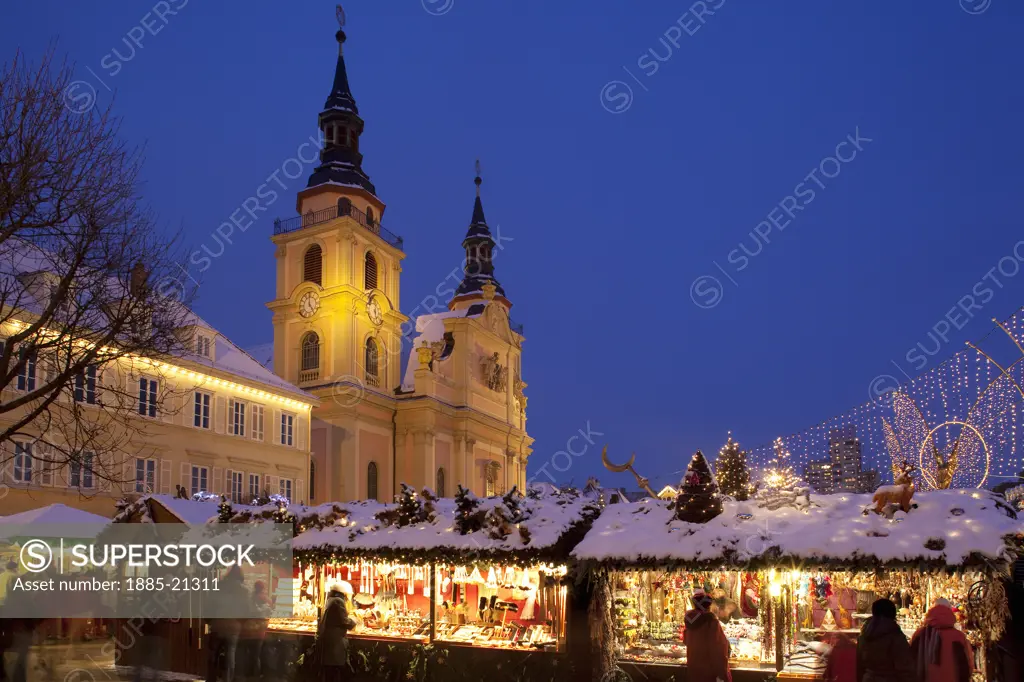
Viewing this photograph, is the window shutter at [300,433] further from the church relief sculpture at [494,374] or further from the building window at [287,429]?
the church relief sculpture at [494,374]

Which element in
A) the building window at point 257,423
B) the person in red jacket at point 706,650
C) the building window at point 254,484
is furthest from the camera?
the building window at point 257,423

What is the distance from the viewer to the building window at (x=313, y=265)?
49500mm

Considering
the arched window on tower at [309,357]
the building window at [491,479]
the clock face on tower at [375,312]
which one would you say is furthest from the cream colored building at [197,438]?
the building window at [491,479]

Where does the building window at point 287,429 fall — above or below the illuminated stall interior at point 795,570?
above

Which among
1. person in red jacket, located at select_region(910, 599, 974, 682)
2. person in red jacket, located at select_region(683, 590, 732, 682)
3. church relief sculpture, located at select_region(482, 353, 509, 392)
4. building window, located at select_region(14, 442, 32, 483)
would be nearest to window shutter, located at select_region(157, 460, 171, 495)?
building window, located at select_region(14, 442, 32, 483)

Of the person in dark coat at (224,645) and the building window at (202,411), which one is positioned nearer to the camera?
the person in dark coat at (224,645)

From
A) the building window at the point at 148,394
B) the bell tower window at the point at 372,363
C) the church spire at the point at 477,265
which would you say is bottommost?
the building window at the point at 148,394

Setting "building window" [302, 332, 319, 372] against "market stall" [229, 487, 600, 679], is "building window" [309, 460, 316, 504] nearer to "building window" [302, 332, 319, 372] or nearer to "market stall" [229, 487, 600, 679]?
"building window" [302, 332, 319, 372]

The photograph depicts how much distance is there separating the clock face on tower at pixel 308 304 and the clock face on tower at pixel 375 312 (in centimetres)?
274

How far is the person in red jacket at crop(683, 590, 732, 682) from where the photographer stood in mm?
10750

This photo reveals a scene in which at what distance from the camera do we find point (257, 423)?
117 ft

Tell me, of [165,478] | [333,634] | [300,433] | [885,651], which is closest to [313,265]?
[300,433]

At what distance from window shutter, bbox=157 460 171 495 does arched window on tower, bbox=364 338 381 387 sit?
1857cm

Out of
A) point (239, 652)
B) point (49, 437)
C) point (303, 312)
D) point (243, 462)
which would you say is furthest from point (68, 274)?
point (303, 312)
